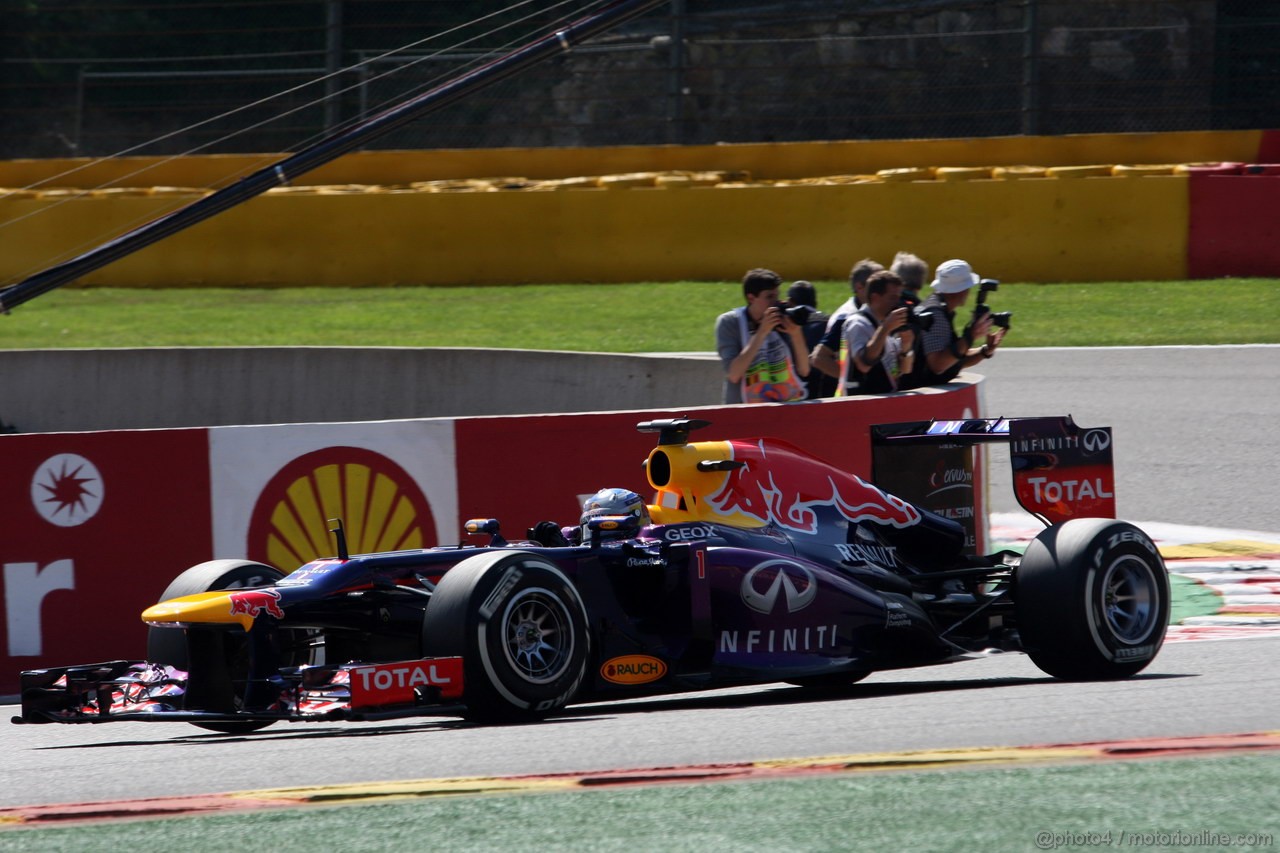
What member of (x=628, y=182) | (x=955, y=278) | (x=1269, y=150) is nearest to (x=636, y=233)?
(x=628, y=182)

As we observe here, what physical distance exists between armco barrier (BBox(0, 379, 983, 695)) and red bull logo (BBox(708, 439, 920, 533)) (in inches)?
33.9

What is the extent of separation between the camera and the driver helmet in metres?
6.53

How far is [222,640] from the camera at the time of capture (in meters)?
6.03

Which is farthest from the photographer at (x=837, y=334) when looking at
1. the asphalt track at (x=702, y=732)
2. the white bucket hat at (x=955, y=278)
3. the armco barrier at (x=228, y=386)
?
the armco barrier at (x=228, y=386)

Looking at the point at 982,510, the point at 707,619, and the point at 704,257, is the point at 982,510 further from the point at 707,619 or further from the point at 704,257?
the point at 704,257

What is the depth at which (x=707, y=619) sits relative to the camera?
6434mm

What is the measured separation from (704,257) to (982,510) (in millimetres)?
11114

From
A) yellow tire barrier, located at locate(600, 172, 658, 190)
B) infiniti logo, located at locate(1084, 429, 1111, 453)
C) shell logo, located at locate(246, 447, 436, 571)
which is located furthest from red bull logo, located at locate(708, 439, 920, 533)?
yellow tire barrier, located at locate(600, 172, 658, 190)

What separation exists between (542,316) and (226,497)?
11.0 metres

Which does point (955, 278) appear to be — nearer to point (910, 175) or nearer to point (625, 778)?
point (625, 778)

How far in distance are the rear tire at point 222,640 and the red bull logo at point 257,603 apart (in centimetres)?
11

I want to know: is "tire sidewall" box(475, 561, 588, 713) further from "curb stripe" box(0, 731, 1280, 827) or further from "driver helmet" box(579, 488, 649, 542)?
"curb stripe" box(0, 731, 1280, 827)

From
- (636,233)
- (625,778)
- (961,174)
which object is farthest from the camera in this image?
(636,233)

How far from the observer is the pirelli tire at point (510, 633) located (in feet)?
19.2
